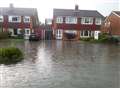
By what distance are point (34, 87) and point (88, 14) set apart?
190 ft

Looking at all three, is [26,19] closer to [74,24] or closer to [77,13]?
[74,24]

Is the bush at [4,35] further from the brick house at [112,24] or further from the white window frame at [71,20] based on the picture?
the brick house at [112,24]

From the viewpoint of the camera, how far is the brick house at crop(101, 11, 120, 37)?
6521 centimetres

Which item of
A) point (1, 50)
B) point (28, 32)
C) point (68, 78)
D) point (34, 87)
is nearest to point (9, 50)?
point (1, 50)

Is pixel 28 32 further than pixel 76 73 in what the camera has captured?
Yes

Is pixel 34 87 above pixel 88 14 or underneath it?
underneath

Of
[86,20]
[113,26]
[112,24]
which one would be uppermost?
[86,20]

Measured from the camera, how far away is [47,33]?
70.2 metres

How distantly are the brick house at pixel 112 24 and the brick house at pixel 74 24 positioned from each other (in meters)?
1.81

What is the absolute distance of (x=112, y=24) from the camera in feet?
227

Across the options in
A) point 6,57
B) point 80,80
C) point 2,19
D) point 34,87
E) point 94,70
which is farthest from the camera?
point 2,19

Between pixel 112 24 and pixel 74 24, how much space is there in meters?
7.74

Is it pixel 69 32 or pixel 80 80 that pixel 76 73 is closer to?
pixel 80 80

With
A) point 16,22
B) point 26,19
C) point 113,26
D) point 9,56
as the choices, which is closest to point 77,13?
point 113,26
